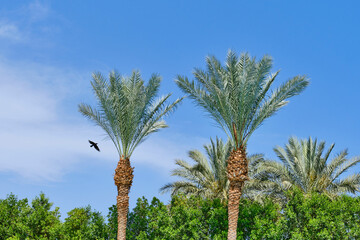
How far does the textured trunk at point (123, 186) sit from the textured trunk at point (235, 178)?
5.41 m

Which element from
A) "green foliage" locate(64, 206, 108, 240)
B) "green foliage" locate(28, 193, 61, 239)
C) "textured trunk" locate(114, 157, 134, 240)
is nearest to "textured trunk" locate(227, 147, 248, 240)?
"textured trunk" locate(114, 157, 134, 240)

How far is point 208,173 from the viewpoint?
103ft

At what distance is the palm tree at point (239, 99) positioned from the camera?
66.4 ft

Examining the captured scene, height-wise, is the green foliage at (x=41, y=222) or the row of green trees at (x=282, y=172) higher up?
the row of green trees at (x=282, y=172)

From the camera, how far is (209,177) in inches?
1232

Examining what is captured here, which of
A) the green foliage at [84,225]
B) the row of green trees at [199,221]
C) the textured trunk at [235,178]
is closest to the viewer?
the textured trunk at [235,178]

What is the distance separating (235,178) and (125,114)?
6757mm

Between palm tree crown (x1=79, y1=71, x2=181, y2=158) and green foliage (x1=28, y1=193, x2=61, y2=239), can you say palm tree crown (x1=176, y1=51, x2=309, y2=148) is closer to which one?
palm tree crown (x1=79, y1=71, x2=181, y2=158)

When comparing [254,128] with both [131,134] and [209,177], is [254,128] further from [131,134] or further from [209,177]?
[209,177]

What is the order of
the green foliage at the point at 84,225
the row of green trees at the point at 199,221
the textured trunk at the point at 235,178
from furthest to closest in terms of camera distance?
the green foliage at the point at 84,225
the row of green trees at the point at 199,221
the textured trunk at the point at 235,178

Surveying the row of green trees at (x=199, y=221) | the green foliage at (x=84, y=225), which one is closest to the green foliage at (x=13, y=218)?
the row of green trees at (x=199, y=221)

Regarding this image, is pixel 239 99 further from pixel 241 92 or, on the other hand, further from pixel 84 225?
pixel 84 225

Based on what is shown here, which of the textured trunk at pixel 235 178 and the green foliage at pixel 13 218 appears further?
the green foliage at pixel 13 218

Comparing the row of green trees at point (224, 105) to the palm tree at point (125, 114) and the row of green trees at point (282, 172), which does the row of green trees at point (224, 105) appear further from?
the row of green trees at point (282, 172)
